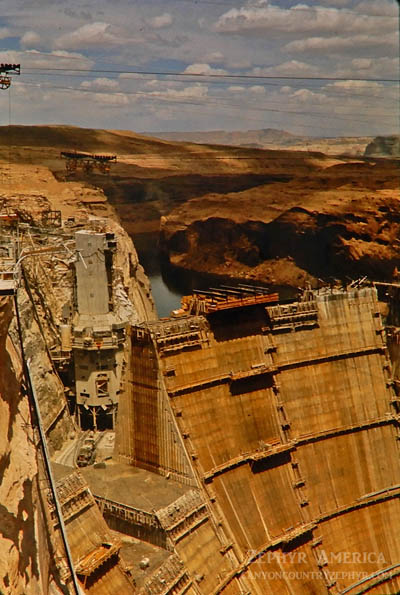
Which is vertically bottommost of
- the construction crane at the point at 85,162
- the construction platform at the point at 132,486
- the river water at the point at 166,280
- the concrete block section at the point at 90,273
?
the construction platform at the point at 132,486

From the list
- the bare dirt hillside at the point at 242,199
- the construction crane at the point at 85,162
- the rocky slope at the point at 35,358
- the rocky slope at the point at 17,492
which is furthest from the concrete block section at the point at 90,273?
the construction crane at the point at 85,162

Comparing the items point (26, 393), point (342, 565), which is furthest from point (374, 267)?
point (26, 393)

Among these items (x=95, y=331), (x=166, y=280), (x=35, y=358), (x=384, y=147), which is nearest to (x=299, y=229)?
(x=384, y=147)

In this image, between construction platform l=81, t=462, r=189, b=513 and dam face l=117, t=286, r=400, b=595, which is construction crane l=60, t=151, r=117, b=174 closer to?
dam face l=117, t=286, r=400, b=595

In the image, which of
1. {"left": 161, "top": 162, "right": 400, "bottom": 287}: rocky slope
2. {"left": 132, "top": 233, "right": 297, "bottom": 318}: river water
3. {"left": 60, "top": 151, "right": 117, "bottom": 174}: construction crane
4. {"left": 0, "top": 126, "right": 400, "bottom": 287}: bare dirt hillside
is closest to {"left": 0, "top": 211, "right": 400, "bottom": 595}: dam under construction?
{"left": 132, "top": 233, "right": 297, "bottom": 318}: river water

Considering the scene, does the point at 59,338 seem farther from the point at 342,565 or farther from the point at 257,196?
the point at 257,196

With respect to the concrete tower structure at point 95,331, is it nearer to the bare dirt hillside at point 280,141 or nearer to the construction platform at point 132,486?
the construction platform at point 132,486

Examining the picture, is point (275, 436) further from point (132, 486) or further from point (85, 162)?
point (85, 162)
